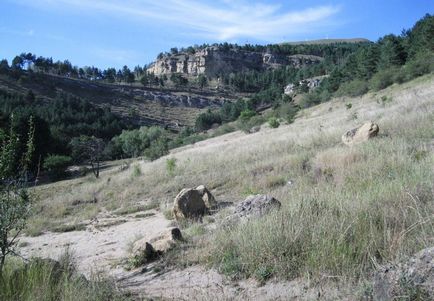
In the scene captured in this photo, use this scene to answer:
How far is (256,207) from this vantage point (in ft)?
21.0

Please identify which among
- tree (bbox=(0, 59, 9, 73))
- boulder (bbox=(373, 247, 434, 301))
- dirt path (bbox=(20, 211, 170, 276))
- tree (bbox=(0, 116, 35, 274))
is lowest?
dirt path (bbox=(20, 211, 170, 276))

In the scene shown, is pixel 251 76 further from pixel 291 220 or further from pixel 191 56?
pixel 291 220

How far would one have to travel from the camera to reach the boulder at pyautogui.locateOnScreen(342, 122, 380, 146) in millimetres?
11617

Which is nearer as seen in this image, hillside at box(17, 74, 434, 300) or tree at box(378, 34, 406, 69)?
hillside at box(17, 74, 434, 300)

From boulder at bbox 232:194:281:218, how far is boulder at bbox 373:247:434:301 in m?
2.81

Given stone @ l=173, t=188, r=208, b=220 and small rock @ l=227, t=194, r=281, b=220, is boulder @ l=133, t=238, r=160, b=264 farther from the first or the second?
stone @ l=173, t=188, r=208, b=220

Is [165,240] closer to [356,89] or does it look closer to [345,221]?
[345,221]

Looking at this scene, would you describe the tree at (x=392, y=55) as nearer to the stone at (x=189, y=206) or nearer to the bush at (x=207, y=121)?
the bush at (x=207, y=121)

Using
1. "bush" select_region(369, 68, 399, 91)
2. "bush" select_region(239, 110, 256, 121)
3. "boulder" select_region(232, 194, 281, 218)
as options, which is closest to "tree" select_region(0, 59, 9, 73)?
"bush" select_region(239, 110, 256, 121)

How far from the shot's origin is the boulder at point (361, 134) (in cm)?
1162

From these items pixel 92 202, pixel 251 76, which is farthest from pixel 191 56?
pixel 92 202

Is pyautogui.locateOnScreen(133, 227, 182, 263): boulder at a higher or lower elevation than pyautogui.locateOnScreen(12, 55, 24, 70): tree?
lower

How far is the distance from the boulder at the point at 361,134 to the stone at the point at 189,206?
192 inches

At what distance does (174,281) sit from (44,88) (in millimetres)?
106967
